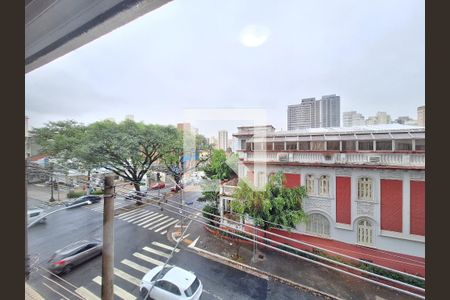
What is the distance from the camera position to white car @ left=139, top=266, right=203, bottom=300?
158cm

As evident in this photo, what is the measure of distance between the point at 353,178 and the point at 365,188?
0.56 feet

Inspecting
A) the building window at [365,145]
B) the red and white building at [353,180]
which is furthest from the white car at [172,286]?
the building window at [365,145]

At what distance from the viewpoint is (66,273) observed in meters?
1.68

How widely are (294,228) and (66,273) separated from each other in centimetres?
273

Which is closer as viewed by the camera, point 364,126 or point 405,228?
point 405,228

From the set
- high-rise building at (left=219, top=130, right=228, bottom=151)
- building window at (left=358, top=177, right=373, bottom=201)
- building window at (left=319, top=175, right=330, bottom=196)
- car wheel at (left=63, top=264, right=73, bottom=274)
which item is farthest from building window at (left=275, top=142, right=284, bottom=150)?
car wheel at (left=63, top=264, right=73, bottom=274)

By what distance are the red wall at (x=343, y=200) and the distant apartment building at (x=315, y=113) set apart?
75 centimetres

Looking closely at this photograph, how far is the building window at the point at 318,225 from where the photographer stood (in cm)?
233

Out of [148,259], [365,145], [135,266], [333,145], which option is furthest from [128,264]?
[365,145]

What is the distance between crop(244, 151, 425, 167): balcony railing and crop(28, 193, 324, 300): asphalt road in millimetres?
1597

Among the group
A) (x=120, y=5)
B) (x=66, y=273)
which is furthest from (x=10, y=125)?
(x=66, y=273)

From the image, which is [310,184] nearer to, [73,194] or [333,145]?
[333,145]

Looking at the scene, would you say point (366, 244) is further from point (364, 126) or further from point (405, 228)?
point (364, 126)

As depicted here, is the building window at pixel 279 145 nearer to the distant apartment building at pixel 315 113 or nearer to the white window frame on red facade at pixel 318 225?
the distant apartment building at pixel 315 113
